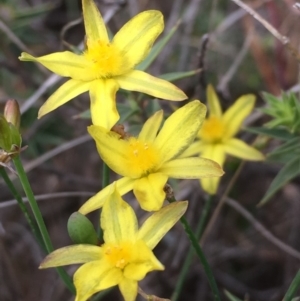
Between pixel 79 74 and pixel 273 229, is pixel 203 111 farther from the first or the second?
pixel 273 229

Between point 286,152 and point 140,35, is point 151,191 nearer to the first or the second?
point 140,35

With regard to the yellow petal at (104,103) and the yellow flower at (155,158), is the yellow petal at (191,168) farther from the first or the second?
the yellow petal at (104,103)

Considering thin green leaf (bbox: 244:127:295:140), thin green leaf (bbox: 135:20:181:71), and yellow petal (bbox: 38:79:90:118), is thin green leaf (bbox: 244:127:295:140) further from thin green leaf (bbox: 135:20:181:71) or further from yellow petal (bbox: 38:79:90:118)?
yellow petal (bbox: 38:79:90:118)

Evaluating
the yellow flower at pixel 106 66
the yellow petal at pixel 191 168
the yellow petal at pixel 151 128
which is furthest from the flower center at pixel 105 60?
the yellow petal at pixel 191 168

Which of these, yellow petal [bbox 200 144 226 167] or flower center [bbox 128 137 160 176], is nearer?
flower center [bbox 128 137 160 176]

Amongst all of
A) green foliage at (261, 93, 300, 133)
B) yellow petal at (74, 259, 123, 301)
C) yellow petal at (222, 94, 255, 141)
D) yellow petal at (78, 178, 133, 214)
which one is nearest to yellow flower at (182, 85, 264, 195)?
yellow petal at (222, 94, 255, 141)

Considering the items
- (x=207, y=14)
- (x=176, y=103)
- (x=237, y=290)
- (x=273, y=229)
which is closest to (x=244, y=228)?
(x=273, y=229)
